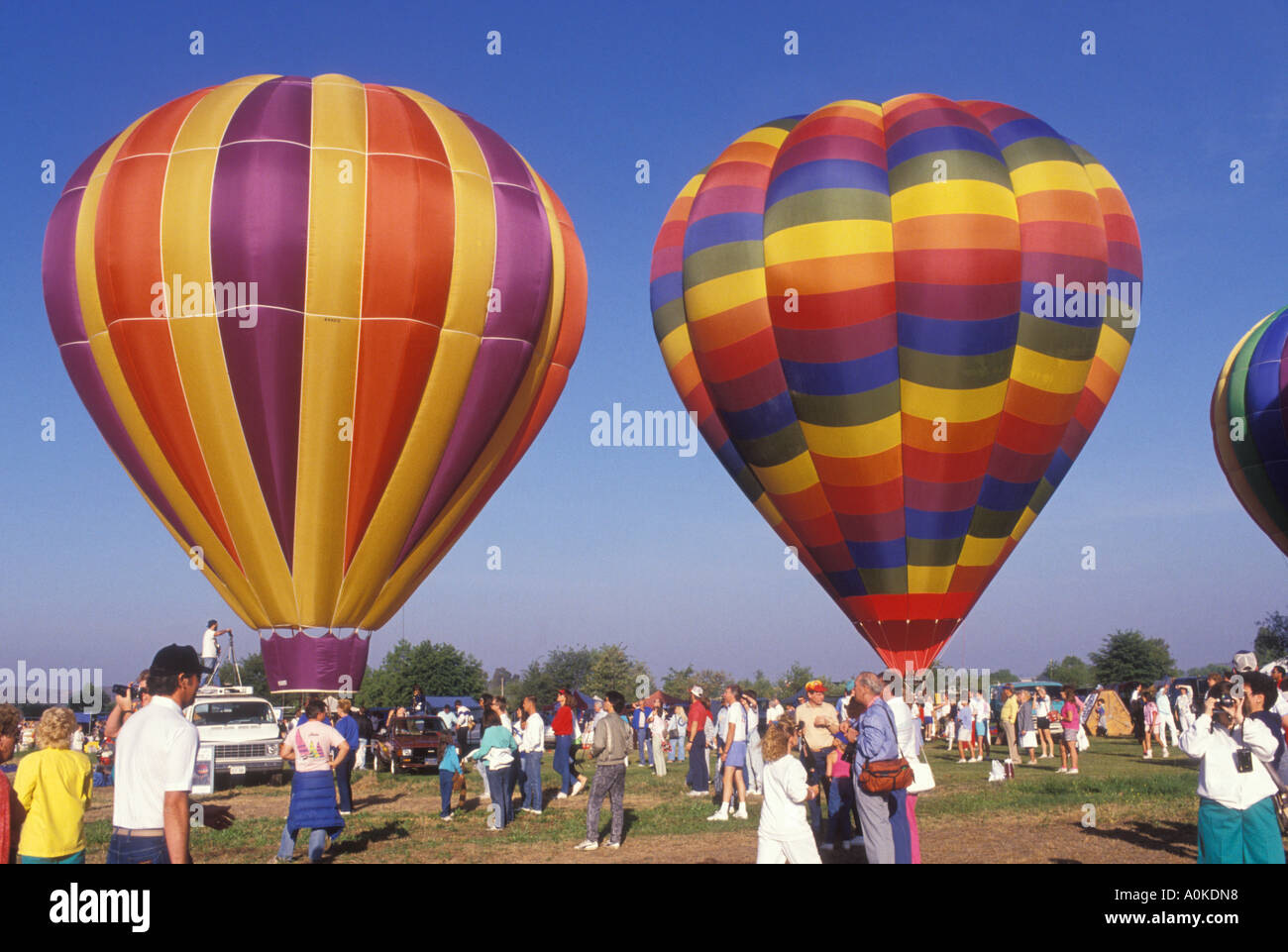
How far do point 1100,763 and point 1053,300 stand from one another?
8429 mm

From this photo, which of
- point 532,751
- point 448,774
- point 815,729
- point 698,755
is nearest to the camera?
point 815,729

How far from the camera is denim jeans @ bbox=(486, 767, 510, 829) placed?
44.5 feet

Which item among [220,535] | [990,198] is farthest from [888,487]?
[220,535]

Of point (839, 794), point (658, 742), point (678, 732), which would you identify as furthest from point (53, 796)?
point (678, 732)

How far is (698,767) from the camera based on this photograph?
16859mm

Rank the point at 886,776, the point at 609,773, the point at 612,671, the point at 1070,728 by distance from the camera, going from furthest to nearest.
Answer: the point at 612,671 < the point at 1070,728 < the point at 609,773 < the point at 886,776

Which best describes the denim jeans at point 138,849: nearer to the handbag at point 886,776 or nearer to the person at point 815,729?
the handbag at point 886,776

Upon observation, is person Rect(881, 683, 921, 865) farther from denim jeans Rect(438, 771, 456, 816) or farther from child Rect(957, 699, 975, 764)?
child Rect(957, 699, 975, 764)

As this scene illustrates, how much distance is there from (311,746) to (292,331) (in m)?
7.32

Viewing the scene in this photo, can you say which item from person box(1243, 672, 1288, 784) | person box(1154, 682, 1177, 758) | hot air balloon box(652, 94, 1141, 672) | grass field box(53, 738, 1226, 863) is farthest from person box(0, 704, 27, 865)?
person box(1154, 682, 1177, 758)

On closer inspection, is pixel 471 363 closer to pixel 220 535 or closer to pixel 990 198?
pixel 220 535

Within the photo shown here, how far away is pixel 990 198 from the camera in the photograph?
18.8 metres

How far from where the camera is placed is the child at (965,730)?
72.2 feet

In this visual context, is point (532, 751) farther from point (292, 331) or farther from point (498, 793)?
point (292, 331)
